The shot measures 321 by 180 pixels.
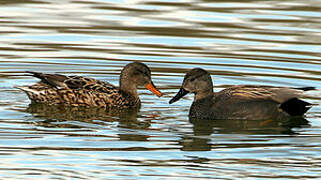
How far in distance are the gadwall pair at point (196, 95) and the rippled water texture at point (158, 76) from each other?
8.7 inches

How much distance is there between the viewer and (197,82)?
13172 mm

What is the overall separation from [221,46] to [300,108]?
6.05 metres

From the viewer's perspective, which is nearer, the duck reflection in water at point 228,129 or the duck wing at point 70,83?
the duck reflection in water at point 228,129

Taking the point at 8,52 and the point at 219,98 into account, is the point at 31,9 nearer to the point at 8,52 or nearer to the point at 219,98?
the point at 8,52

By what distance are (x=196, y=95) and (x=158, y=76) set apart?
9.97ft

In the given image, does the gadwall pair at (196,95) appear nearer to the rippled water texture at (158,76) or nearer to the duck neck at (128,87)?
the duck neck at (128,87)

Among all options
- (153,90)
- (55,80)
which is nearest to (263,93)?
(153,90)

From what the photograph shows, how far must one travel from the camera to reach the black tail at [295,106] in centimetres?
1284

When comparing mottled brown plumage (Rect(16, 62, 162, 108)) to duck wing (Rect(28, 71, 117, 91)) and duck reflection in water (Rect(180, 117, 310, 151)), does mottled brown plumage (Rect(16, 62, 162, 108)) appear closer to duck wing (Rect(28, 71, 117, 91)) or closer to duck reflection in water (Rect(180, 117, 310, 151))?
duck wing (Rect(28, 71, 117, 91))

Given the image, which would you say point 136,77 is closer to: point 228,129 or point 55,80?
point 55,80

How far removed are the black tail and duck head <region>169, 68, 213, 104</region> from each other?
44.3 inches

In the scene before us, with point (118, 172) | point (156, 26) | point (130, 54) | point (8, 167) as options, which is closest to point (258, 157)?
point (118, 172)

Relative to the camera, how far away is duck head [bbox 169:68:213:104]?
517 inches

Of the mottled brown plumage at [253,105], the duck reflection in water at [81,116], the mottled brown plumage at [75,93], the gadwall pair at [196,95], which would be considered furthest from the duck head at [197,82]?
the mottled brown plumage at [75,93]
